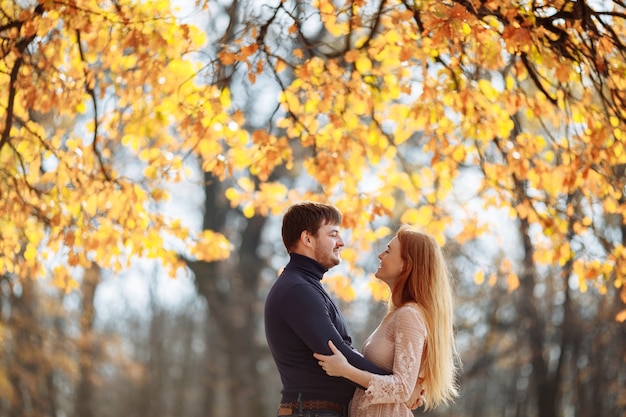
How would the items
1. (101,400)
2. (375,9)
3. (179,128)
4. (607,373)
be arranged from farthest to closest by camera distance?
(101,400)
(607,373)
(375,9)
(179,128)

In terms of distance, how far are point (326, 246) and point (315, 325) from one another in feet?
1.36

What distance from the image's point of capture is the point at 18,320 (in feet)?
45.4

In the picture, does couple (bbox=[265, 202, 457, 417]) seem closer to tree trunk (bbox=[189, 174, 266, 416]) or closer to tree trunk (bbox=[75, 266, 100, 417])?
tree trunk (bbox=[75, 266, 100, 417])

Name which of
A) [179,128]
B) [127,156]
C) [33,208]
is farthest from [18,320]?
[179,128]

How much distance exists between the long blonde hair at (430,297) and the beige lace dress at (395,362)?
7 cm

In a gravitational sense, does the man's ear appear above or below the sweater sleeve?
above

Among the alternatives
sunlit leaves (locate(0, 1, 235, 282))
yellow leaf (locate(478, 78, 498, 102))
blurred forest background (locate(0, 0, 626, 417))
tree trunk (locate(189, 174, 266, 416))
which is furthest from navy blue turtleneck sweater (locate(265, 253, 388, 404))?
tree trunk (locate(189, 174, 266, 416))

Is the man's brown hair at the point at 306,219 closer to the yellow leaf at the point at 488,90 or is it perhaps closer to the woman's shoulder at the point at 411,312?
the woman's shoulder at the point at 411,312

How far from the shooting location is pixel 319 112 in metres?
6.53

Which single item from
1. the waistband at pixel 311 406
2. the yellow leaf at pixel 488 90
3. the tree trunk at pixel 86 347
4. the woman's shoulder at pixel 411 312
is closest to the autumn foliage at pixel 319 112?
the yellow leaf at pixel 488 90

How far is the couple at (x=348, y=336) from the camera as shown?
12.8 ft

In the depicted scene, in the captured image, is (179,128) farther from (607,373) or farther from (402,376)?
(607,373)

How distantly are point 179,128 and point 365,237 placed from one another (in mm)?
2409

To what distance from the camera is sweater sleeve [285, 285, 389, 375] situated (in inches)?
153
